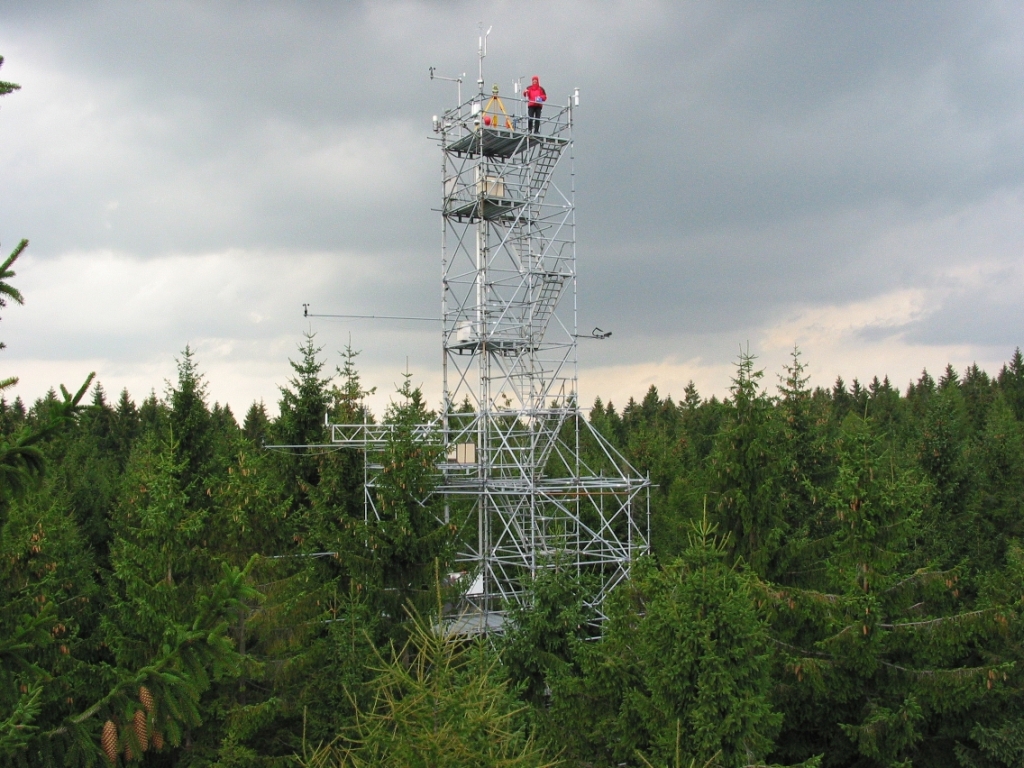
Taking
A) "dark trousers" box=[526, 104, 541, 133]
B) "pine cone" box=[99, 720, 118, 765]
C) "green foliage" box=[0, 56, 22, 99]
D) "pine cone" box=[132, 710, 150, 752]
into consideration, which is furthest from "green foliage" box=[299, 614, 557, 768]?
"dark trousers" box=[526, 104, 541, 133]

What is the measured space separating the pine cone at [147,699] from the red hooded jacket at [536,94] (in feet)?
64.0

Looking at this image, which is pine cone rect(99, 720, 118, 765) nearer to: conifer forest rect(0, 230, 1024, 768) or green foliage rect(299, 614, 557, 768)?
green foliage rect(299, 614, 557, 768)

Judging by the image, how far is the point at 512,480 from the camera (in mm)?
21703

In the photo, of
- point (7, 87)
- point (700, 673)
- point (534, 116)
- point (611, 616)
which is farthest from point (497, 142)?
point (7, 87)

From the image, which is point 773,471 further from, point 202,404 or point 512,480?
point 202,404

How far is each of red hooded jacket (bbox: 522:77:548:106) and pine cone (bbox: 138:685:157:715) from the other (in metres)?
19.5

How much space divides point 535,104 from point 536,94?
1.27 ft

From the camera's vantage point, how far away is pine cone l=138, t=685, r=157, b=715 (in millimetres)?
6535

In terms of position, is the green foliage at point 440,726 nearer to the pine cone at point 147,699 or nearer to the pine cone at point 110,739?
the pine cone at point 147,699

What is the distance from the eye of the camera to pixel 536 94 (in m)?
23.5

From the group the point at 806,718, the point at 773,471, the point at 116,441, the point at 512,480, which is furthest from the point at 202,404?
the point at 116,441

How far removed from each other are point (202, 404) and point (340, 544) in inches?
196

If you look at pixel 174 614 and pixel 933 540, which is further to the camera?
pixel 933 540

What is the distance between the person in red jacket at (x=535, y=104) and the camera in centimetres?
2328
